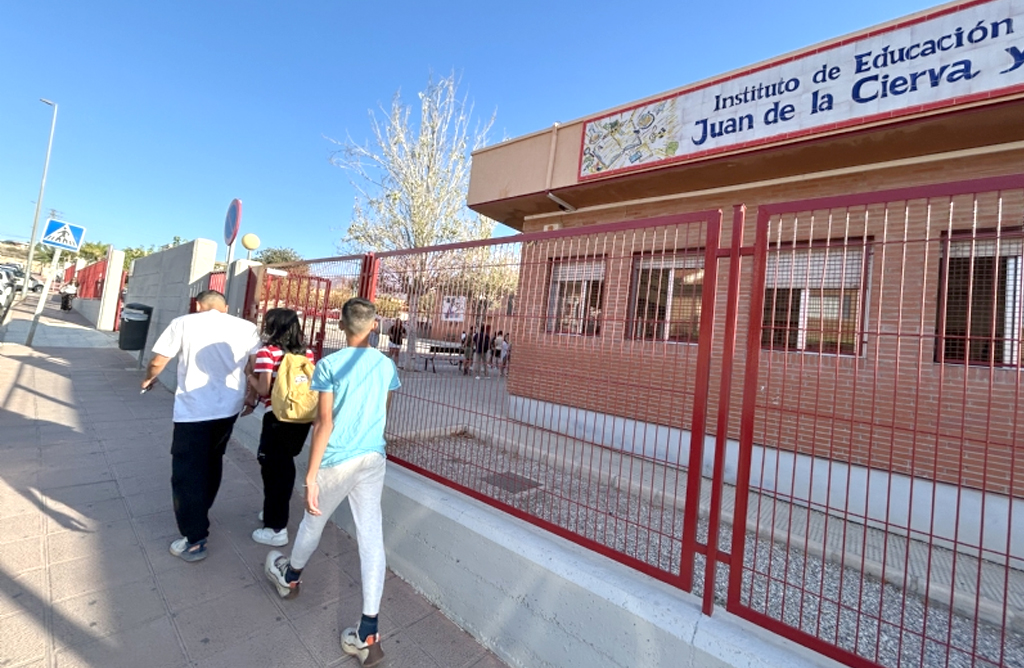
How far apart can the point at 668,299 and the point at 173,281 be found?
398 inches

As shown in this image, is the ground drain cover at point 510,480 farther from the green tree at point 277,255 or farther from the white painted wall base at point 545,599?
the green tree at point 277,255

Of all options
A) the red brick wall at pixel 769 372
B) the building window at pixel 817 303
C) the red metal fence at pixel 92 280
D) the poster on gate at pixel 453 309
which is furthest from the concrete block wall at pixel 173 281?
the red metal fence at pixel 92 280

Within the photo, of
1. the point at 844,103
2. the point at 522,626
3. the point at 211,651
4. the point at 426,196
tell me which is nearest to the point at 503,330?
the point at 522,626

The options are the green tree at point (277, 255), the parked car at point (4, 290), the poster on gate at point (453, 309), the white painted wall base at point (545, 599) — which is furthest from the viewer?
the green tree at point (277, 255)

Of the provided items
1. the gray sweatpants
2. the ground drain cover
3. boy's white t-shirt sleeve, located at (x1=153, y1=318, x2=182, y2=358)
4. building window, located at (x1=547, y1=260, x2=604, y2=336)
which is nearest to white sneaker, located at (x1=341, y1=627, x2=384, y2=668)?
the gray sweatpants

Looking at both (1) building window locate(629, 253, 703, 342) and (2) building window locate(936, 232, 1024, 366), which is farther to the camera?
(1) building window locate(629, 253, 703, 342)

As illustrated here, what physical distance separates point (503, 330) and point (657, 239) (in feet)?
3.57

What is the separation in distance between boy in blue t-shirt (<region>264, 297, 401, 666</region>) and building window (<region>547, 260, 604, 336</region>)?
100 cm

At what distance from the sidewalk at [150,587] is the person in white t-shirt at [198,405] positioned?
280mm

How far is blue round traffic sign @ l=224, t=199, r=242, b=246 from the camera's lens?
612 cm

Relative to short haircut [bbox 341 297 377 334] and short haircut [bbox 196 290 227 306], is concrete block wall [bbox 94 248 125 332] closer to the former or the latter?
short haircut [bbox 196 290 227 306]

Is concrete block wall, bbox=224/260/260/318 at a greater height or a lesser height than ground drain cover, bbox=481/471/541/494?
greater

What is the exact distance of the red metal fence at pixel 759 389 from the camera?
1.83m

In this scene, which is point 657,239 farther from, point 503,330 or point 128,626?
point 128,626
